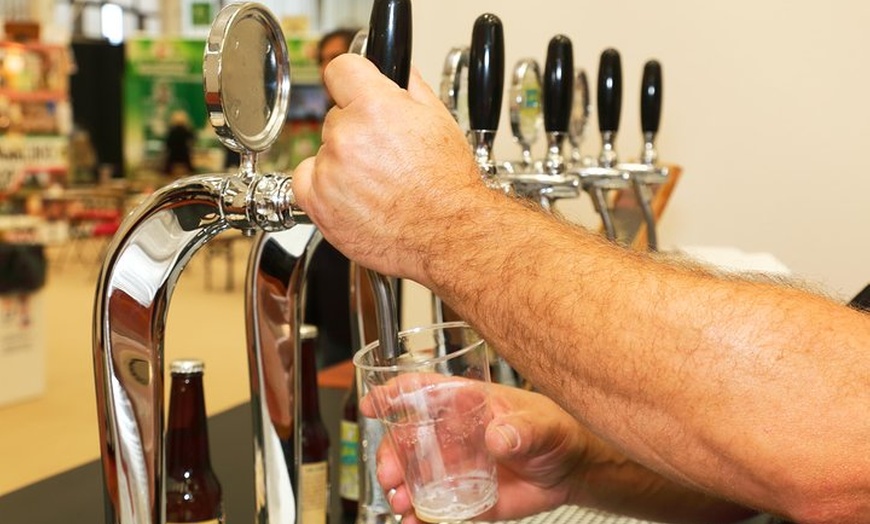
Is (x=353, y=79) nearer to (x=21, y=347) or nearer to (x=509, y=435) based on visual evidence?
(x=509, y=435)

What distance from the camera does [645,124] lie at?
1439mm

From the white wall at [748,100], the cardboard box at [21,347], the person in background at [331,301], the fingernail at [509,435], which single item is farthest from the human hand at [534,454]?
the cardboard box at [21,347]

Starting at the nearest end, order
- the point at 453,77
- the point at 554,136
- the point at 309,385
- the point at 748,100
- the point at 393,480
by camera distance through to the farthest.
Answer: the point at 393,480
the point at 453,77
the point at 554,136
the point at 309,385
the point at 748,100

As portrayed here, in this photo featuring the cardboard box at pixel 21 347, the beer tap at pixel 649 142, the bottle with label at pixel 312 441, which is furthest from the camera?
the cardboard box at pixel 21 347

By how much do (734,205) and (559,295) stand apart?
1417 millimetres

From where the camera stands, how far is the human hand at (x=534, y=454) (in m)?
0.99

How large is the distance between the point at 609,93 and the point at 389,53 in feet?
2.03

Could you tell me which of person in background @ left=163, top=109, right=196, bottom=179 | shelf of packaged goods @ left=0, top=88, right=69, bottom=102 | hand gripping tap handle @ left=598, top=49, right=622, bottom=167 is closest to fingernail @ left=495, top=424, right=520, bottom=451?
hand gripping tap handle @ left=598, top=49, right=622, bottom=167

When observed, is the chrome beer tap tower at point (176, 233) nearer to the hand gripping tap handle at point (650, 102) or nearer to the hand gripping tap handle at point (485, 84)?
the hand gripping tap handle at point (485, 84)

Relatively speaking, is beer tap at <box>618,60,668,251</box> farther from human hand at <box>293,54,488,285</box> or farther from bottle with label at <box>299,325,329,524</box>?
human hand at <box>293,54,488,285</box>

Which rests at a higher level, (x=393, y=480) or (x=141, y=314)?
(x=141, y=314)

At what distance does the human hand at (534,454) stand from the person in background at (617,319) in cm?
24

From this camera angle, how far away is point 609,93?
1303 millimetres

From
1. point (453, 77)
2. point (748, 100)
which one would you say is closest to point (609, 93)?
point (453, 77)
